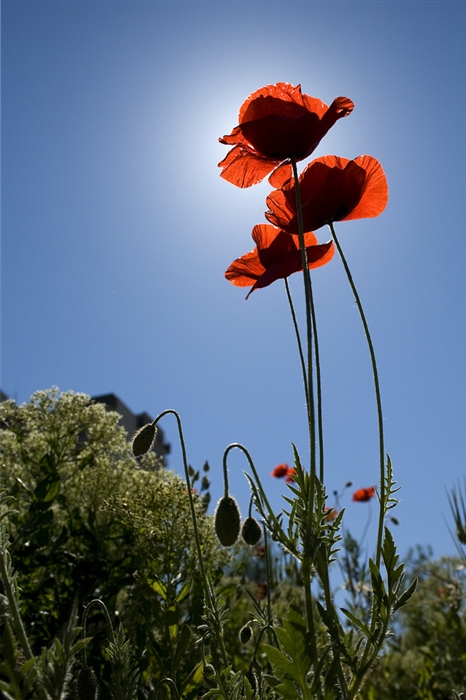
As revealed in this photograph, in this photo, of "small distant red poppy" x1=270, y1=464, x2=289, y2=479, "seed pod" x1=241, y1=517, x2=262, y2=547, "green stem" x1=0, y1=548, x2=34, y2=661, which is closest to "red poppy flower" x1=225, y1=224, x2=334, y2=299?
"seed pod" x1=241, y1=517, x2=262, y2=547

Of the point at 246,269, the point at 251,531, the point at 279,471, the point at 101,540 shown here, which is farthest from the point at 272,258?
the point at 279,471

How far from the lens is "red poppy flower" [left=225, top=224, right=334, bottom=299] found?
44.4 inches

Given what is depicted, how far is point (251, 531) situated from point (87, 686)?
0.51 metres

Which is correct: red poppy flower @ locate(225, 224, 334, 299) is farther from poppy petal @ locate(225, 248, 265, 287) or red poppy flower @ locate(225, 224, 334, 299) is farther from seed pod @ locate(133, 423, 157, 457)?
seed pod @ locate(133, 423, 157, 457)

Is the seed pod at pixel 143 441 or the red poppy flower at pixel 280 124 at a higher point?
the red poppy flower at pixel 280 124

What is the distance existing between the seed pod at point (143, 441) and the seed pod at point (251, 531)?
289 mm

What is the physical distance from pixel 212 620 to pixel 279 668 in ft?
0.75

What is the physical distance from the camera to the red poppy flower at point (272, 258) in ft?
3.70

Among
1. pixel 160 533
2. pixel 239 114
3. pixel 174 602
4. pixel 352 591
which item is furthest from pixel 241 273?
pixel 352 591

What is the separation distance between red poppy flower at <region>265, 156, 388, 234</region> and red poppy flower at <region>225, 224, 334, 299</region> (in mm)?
67

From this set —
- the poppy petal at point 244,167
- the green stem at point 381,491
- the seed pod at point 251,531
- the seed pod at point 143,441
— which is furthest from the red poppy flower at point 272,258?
the seed pod at point 251,531

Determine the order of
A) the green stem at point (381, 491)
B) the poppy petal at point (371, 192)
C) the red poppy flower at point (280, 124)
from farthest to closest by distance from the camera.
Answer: the poppy petal at point (371, 192), the red poppy flower at point (280, 124), the green stem at point (381, 491)

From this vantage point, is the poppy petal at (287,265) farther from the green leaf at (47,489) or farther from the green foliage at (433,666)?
the green foliage at (433,666)

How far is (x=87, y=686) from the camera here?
0.84m
